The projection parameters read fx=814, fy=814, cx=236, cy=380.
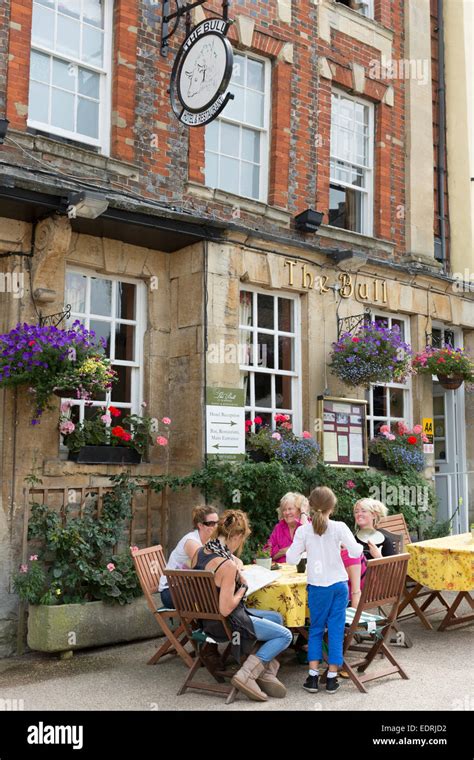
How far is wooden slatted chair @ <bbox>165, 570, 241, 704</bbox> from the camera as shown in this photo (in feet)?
18.6

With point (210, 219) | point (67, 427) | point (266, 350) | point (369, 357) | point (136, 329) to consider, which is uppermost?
point (210, 219)

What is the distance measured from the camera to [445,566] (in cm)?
730

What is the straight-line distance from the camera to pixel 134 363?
8.92 metres

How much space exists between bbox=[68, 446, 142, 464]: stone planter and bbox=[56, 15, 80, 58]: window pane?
4107mm

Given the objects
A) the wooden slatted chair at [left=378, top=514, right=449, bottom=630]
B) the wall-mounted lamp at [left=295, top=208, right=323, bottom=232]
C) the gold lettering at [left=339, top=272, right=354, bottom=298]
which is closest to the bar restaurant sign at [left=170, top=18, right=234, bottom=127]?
the wall-mounted lamp at [left=295, top=208, right=323, bottom=232]

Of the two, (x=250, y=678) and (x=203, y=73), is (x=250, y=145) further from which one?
(x=250, y=678)

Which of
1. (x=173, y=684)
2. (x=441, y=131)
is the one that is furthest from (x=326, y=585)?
(x=441, y=131)

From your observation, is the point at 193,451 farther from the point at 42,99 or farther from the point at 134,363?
the point at 42,99

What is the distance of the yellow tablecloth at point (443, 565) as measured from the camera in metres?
7.18

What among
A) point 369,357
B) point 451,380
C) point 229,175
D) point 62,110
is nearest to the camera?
point 62,110

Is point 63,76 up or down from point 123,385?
up

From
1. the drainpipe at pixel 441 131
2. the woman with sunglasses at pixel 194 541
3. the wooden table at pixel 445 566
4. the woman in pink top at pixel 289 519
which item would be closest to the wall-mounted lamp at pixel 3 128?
the woman with sunglasses at pixel 194 541

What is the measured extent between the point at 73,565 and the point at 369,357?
432cm

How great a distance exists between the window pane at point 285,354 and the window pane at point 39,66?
4.01 meters
